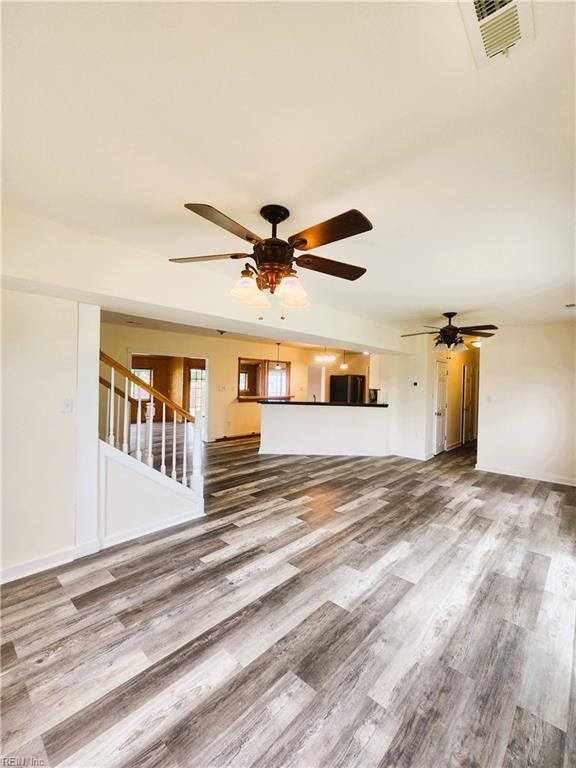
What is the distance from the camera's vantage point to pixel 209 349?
7.65 m

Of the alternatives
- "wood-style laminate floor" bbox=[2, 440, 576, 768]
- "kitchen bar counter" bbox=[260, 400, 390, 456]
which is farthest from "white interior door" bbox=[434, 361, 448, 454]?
"wood-style laminate floor" bbox=[2, 440, 576, 768]

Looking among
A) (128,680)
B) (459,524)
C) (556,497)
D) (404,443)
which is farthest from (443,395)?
(128,680)

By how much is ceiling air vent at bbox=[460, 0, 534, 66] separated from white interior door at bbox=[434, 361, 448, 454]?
6186 mm

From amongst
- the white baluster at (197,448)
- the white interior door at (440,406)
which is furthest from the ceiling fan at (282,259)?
the white interior door at (440,406)

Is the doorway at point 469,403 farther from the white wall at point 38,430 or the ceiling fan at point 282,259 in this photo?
the white wall at point 38,430

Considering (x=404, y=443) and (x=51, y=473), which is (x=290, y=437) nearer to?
(x=404, y=443)

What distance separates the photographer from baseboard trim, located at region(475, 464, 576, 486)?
15.9 feet

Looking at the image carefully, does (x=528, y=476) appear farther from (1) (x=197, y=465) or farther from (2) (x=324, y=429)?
(1) (x=197, y=465)

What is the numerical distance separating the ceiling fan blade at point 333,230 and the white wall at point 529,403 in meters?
5.25

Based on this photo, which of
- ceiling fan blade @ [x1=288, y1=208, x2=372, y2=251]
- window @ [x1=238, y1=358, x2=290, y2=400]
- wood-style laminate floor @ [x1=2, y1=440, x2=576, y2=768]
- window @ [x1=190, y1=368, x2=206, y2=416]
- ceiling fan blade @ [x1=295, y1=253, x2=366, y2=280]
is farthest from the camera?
window @ [x1=190, y1=368, x2=206, y2=416]

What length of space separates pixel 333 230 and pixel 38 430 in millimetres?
2655

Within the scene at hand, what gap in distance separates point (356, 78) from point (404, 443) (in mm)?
6299

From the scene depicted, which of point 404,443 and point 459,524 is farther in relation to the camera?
point 404,443

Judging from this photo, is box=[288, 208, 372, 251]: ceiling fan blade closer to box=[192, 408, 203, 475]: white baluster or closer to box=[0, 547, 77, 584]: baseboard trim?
box=[192, 408, 203, 475]: white baluster
